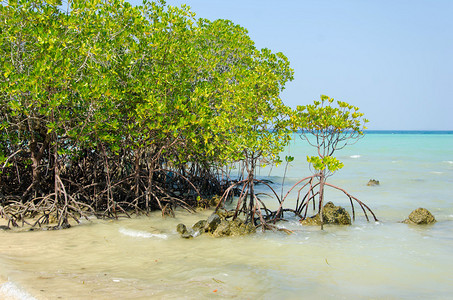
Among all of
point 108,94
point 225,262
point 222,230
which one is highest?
point 108,94

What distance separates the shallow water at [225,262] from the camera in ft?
14.3

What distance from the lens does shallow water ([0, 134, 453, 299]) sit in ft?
14.3

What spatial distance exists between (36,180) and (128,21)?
339 cm

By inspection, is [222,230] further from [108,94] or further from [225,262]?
[108,94]

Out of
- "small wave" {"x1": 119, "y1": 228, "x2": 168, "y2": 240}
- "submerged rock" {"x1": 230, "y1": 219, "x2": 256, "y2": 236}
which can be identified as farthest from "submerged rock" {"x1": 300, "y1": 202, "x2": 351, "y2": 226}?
"small wave" {"x1": 119, "y1": 228, "x2": 168, "y2": 240}

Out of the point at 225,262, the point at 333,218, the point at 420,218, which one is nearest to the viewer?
the point at 225,262

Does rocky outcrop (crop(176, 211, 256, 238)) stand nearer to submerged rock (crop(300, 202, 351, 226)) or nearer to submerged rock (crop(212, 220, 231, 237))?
submerged rock (crop(212, 220, 231, 237))

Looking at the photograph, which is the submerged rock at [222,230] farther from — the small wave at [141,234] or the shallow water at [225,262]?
the small wave at [141,234]

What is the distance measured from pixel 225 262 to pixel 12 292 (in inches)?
102

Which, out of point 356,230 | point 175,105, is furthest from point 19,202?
point 356,230

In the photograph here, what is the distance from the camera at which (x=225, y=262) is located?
215 inches

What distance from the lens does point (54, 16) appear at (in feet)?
22.6

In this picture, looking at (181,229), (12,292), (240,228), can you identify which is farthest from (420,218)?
(12,292)

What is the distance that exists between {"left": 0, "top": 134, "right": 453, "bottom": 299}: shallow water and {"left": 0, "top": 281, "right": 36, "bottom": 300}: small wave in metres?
0.01
